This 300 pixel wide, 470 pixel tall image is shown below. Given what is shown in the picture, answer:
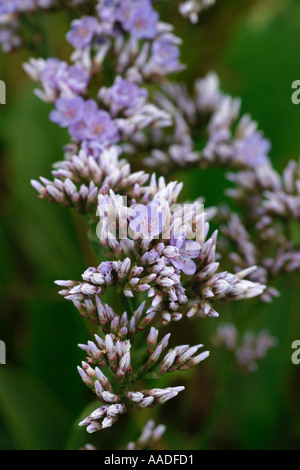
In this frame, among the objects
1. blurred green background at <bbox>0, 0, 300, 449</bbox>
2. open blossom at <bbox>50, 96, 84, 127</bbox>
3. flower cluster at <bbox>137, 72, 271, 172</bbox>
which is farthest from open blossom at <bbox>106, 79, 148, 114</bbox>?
blurred green background at <bbox>0, 0, 300, 449</bbox>

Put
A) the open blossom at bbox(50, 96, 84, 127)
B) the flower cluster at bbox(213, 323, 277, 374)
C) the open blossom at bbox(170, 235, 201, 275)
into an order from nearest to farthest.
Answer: the open blossom at bbox(170, 235, 201, 275) → the open blossom at bbox(50, 96, 84, 127) → the flower cluster at bbox(213, 323, 277, 374)

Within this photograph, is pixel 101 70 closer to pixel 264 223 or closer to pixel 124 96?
pixel 124 96

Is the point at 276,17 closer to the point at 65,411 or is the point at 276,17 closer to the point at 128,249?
the point at 128,249

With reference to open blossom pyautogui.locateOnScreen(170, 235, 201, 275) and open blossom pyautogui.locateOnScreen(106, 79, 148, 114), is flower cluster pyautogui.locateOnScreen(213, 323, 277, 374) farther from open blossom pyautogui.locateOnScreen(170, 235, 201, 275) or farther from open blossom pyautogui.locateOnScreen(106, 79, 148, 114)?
open blossom pyautogui.locateOnScreen(106, 79, 148, 114)

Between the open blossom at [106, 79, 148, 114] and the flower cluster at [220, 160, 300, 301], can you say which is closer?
the open blossom at [106, 79, 148, 114]

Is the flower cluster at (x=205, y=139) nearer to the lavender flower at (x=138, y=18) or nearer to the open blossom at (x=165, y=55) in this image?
the open blossom at (x=165, y=55)

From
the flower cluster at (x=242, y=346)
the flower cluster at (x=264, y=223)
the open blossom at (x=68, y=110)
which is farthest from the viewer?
the flower cluster at (x=242, y=346)

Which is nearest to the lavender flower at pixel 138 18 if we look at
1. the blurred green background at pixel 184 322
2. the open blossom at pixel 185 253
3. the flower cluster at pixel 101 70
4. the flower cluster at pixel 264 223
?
the flower cluster at pixel 101 70

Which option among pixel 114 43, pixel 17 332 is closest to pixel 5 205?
pixel 17 332
